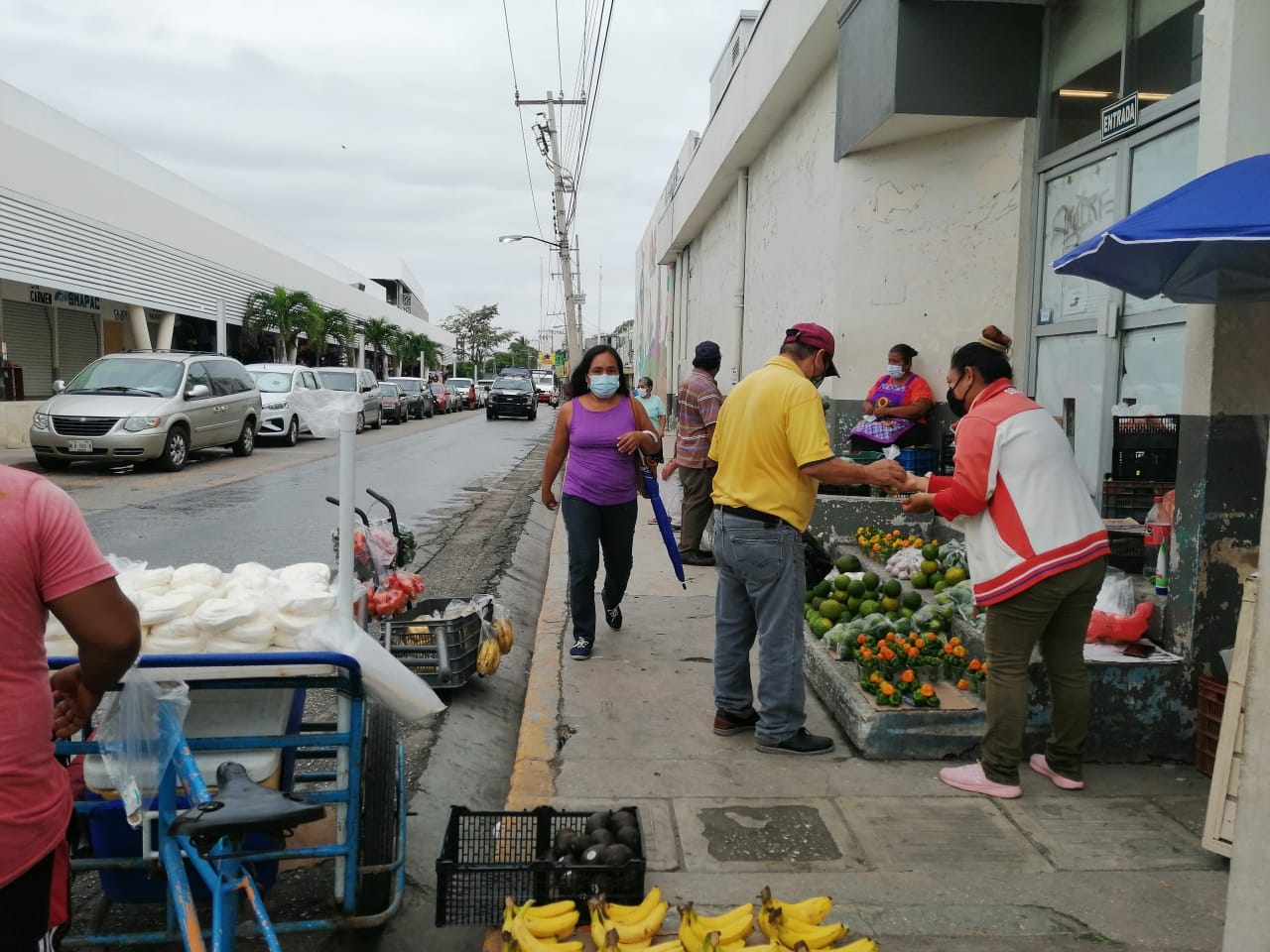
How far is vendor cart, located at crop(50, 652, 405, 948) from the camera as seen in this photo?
2754 millimetres

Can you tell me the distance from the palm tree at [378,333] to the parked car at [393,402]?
52.5 ft

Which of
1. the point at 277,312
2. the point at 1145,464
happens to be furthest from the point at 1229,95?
the point at 277,312

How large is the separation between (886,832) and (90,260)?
24630 millimetres

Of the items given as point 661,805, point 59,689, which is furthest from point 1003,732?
point 59,689

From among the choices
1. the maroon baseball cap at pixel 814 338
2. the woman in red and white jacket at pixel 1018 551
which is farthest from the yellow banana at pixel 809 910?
the maroon baseball cap at pixel 814 338

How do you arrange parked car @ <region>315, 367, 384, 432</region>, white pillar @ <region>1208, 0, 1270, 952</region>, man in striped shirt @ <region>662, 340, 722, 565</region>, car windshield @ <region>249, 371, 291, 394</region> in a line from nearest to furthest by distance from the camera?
white pillar @ <region>1208, 0, 1270, 952</region> → man in striped shirt @ <region>662, 340, 722, 565</region> → car windshield @ <region>249, 371, 291, 394</region> → parked car @ <region>315, 367, 384, 432</region>

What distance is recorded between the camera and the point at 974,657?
5098 millimetres

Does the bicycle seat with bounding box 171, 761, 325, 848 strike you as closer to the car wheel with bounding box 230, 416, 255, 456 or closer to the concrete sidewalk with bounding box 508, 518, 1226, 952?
the concrete sidewalk with bounding box 508, 518, 1226, 952

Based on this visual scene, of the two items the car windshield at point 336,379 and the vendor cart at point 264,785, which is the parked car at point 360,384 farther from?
the vendor cart at point 264,785

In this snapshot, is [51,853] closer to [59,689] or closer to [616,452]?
[59,689]

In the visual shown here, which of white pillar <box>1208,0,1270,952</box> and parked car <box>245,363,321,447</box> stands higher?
white pillar <box>1208,0,1270,952</box>

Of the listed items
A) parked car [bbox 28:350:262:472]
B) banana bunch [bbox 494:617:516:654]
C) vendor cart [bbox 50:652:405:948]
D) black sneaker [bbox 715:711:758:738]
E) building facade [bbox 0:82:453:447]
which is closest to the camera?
vendor cart [bbox 50:652:405:948]

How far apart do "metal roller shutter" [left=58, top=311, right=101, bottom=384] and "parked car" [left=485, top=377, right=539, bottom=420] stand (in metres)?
13.2

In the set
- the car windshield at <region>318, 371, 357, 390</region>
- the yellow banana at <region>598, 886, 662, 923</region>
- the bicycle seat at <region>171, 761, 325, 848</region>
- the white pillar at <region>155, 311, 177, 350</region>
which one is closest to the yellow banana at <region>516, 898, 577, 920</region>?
the yellow banana at <region>598, 886, 662, 923</region>
